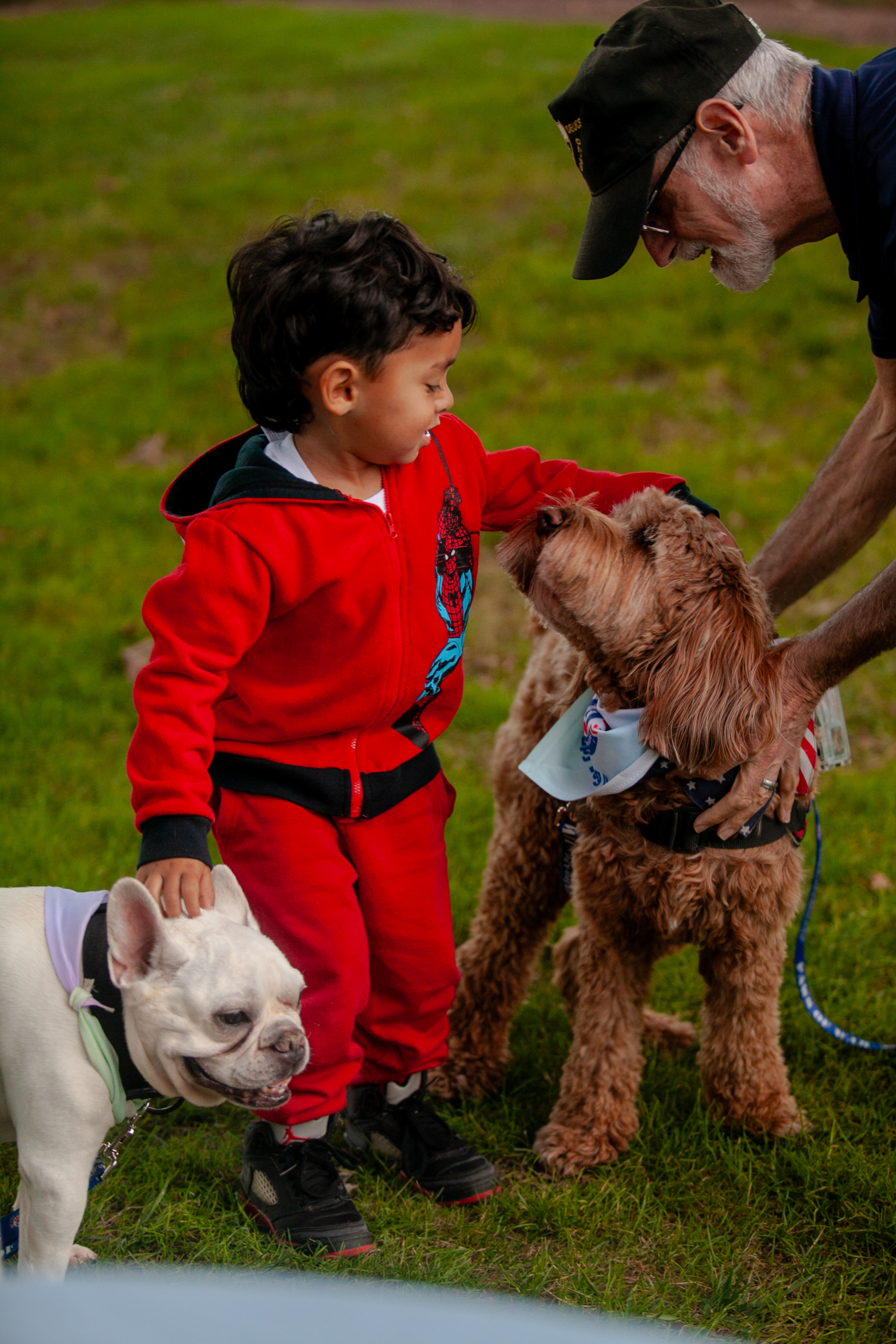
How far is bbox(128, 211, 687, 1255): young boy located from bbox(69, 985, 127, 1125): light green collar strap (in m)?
0.23

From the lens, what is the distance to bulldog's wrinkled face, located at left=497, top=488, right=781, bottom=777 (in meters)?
2.51

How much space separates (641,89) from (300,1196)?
2775 mm

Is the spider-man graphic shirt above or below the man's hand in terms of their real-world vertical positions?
above

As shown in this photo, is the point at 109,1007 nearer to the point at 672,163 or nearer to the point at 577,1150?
the point at 577,1150

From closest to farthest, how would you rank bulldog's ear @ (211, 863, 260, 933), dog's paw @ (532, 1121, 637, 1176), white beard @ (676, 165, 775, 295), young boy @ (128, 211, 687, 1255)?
bulldog's ear @ (211, 863, 260, 933) < young boy @ (128, 211, 687, 1255) < white beard @ (676, 165, 775, 295) < dog's paw @ (532, 1121, 637, 1176)

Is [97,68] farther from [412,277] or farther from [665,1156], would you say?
[665,1156]

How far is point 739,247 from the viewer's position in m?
2.85

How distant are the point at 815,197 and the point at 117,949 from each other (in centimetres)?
243

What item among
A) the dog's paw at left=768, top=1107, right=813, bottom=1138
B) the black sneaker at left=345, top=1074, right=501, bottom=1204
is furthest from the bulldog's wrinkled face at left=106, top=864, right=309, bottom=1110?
the dog's paw at left=768, top=1107, right=813, bottom=1138

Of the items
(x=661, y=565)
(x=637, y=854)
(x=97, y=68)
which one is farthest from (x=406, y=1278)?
(x=97, y=68)

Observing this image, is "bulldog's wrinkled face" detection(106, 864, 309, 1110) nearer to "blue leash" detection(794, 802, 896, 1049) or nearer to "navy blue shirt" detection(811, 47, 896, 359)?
"blue leash" detection(794, 802, 896, 1049)

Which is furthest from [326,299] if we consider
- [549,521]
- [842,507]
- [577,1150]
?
[577,1150]

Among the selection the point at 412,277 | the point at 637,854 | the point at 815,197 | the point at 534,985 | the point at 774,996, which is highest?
the point at 815,197

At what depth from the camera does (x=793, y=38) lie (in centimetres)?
1191
